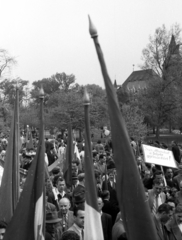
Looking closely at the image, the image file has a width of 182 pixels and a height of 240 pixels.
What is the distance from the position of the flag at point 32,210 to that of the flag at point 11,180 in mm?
725

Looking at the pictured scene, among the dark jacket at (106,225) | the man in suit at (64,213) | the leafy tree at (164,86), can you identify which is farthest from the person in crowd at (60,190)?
the leafy tree at (164,86)

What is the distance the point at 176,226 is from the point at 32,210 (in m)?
2.16

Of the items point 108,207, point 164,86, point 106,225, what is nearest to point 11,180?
point 106,225

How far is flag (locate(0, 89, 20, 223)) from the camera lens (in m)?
4.28

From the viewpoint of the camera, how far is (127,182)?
7.87 ft

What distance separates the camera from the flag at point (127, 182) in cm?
236

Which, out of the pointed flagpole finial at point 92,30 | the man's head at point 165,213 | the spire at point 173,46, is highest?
the spire at point 173,46

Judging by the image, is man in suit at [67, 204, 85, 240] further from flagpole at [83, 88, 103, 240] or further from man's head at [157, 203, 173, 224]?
flagpole at [83, 88, 103, 240]

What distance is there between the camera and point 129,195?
7.86 feet

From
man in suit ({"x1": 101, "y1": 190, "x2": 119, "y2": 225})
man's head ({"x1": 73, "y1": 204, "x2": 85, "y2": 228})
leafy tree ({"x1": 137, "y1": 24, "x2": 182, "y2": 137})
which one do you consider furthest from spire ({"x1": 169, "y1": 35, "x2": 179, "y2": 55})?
man's head ({"x1": 73, "y1": 204, "x2": 85, "y2": 228})

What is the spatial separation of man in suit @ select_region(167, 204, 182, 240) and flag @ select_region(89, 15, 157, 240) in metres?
2.66

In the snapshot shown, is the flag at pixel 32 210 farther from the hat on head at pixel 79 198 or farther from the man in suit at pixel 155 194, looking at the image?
the man in suit at pixel 155 194

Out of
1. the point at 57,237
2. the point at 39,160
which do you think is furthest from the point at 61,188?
the point at 39,160

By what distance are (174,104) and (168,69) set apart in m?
3.84
